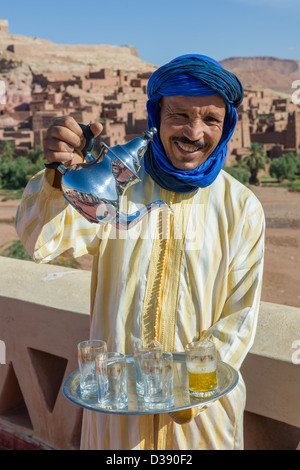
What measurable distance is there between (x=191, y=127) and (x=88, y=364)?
18.5 inches

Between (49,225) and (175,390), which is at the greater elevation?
(49,225)

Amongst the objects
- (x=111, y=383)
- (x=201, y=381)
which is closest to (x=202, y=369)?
(x=201, y=381)

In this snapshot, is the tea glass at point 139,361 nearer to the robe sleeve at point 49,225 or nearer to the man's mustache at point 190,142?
the robe sleeve at point 49,225

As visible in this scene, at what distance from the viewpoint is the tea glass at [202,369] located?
960mm

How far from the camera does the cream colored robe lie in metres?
1.11

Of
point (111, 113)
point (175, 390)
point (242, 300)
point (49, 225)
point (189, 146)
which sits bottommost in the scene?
point (175, 390)

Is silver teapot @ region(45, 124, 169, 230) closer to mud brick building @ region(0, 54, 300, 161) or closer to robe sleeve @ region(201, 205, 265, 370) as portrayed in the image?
robe sleeve @ region(201, 205, 265, 370)

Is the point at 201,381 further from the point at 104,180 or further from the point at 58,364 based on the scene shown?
the point at 58,364

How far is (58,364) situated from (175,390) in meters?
0.81

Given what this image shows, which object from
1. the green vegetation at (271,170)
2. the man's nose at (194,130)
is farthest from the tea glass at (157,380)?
the green vegetation at (271,170)

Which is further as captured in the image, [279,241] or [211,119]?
[279,241]

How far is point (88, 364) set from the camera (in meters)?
1.01

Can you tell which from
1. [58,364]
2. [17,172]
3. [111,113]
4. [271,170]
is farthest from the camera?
[111,113]

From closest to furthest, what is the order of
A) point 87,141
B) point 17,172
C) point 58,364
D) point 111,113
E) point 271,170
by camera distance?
point 87,141
point 58,364
point 271,170
point 17,172
point 111,113
